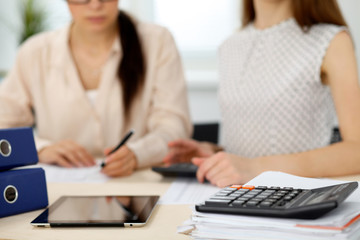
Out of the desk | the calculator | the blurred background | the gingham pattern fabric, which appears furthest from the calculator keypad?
the blurred background

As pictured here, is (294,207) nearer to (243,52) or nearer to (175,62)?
(243,52)

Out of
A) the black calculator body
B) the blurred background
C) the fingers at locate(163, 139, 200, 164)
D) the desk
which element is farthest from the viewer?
the blurred background

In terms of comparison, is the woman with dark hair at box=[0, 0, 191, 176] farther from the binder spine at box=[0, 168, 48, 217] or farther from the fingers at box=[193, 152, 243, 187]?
the binder spine at box=[0, 168, 48, 217]

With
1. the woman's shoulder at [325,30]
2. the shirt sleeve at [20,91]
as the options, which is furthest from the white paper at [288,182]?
the shirt sleeve at [20,91]

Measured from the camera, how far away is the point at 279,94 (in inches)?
57.9

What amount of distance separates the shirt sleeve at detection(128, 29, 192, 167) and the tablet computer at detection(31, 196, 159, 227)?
548 millimetres

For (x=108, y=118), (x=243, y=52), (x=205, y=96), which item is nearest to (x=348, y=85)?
(x=243, y=52)

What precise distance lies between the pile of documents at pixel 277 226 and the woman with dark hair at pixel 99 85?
96 cm

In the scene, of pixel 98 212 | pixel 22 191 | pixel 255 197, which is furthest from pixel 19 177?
pixel 255 197

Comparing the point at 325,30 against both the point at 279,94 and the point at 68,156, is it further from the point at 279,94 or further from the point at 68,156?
the point at 68,156

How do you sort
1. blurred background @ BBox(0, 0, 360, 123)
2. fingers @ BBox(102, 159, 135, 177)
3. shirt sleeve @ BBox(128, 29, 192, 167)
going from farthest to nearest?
blurred background @ BBox(0, 0, 360, 123)
shirt sleeve @ BBox(128, 29, 192, 167)
fingers @ BBox(102, 159, 135, 177)

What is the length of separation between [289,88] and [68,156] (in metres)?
0.69

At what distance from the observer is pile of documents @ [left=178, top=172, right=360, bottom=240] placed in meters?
0.63

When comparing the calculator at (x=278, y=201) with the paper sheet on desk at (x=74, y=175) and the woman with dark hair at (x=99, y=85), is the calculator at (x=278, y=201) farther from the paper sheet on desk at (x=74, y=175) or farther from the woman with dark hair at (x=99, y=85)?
the woman with dark hair at (x=99, y=85)
